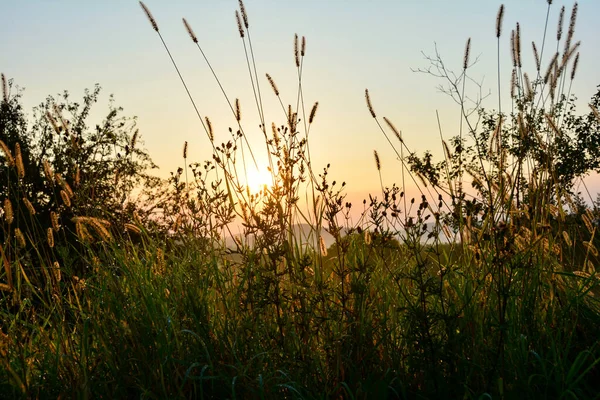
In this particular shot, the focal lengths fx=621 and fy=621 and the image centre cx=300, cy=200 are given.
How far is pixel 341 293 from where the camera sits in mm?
3443

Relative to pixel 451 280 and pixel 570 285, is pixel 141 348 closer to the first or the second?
pixel 451 280

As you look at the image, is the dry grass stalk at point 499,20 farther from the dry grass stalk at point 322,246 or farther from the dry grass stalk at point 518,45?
the dry grass stalk at point 322,246

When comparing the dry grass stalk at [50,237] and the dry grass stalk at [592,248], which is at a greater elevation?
the dry grass stalk at [50,237]

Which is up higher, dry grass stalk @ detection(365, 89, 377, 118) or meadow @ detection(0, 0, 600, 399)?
dry grass stalk @ detection(365, 89, 377, 118)

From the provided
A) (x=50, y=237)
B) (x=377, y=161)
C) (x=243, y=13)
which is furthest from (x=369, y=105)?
(x=50, y=237)

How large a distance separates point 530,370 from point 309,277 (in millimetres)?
1351

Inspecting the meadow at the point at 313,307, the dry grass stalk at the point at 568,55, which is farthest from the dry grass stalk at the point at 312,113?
the dry grass stalk at the point at 568,55

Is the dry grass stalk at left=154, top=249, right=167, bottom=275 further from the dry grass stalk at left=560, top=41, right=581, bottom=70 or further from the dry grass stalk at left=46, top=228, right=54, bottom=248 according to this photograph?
the dry grass stalk at left=560, top=41, right=581, bottom=70

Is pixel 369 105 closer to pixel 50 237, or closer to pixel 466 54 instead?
pixel 466 54

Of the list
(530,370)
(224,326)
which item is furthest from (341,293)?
(530,370)

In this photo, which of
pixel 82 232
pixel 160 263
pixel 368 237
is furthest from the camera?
pixel 160 263

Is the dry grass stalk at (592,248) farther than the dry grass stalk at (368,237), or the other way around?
the dry grass stalk at (592,248)

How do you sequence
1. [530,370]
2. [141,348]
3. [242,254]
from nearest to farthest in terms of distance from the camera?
[141,348] < [530,370] < [242,254]

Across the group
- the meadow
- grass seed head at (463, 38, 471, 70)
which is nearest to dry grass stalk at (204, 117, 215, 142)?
the meadow
